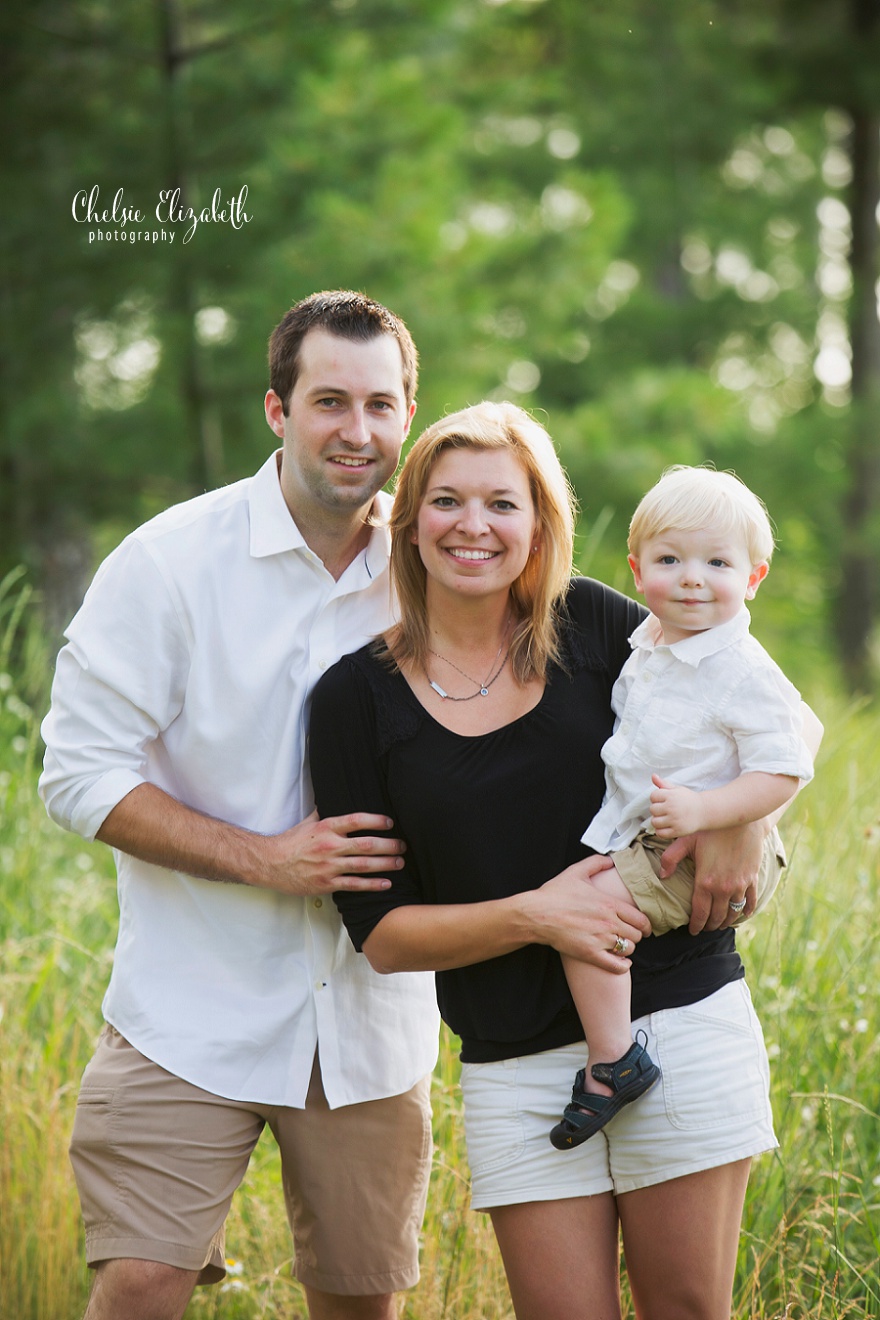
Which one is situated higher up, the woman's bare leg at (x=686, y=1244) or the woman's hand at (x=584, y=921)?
the woman's hand at (x=584, y=921)

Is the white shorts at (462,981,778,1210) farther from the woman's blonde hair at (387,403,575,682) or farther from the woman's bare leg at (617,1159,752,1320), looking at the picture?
the woman's blonde hair at (387,403,575,682)

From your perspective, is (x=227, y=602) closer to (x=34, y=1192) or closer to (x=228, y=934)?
(x=228, y=934)

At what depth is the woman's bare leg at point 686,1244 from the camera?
7.07 feet

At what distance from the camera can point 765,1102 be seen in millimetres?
2270

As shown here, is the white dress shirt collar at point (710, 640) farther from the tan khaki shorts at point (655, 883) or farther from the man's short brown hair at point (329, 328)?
the man's short brown hair at point (329, 328)

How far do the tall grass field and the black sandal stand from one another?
61 centimetres

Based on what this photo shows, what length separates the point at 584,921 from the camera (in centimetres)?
221

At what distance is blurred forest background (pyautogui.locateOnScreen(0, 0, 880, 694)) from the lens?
688cm

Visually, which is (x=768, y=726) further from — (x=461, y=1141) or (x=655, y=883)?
(x=461, y=1141)

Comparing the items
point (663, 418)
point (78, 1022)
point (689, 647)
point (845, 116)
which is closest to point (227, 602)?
point (689, 647)

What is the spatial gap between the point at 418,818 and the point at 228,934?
0.49 metres

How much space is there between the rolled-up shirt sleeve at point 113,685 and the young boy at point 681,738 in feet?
2.87

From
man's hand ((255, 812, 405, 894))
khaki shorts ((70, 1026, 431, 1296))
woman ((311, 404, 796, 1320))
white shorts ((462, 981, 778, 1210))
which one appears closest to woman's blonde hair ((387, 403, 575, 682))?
woman ((311, 404, 796, 1320))

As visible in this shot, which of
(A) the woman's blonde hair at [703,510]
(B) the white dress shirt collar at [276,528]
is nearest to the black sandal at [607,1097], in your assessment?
(A) the woman's blonde hair at [703,510]
